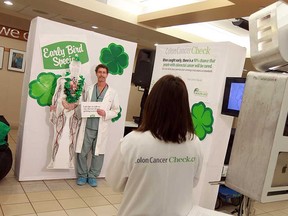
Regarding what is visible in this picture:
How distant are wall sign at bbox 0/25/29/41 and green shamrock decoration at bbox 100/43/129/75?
3449mm

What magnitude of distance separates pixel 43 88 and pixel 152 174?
9.06 ft

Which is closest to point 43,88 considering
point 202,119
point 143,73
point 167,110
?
point 143,73

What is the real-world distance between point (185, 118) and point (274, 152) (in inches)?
19.6

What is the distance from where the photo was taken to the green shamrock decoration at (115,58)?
411cm

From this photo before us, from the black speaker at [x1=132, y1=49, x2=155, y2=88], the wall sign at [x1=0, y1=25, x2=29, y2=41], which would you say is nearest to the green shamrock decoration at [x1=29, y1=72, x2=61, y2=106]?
the black speaker at [x1=132, y1=49, x2=155, y2=88]

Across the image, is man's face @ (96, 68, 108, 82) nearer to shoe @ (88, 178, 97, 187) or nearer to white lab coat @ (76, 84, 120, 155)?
white lab coat @ (76, 84, 120, 155)

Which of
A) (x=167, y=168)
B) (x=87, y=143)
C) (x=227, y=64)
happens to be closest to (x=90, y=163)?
(x=87, y=143)

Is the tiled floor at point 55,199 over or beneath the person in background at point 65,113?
beneath

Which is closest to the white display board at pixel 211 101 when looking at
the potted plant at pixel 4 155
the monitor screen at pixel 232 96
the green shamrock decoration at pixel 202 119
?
the green shamrock decoration at pixel 202 119

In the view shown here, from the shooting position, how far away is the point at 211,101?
2.64 m

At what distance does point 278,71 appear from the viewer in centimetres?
104

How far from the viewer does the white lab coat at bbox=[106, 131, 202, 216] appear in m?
1.34

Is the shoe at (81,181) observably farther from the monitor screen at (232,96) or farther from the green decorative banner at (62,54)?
the monitor screen at (232,96)

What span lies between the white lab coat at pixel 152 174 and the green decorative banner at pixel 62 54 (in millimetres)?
2641
